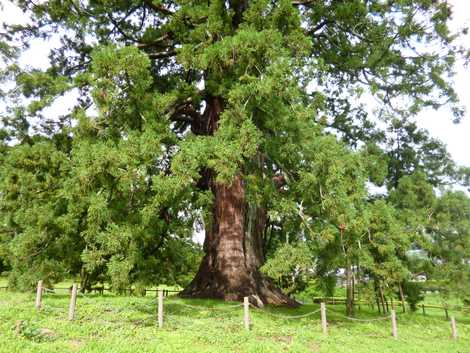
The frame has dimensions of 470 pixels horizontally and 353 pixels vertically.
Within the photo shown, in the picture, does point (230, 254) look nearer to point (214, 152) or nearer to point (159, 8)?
point (214, 152)

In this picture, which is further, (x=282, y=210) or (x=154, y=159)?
(x=282, y=210)

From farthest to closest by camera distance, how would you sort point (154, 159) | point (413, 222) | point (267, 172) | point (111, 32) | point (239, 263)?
point (413, 222) < point (111, 32) < point (239, 263) < point (267, 172) < point (154, 159)

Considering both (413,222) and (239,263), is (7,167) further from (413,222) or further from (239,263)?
(413,222)

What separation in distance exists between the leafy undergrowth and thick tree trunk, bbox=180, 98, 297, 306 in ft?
2.72

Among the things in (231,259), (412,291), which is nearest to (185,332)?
(231,259)

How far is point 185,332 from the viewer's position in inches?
291

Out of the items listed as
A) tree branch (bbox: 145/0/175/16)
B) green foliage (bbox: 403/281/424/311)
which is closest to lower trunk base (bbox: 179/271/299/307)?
green foliage (bbox: 403/281/424/311)

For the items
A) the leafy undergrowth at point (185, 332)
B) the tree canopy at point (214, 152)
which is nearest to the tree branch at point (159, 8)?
the tree canopy at point (214, 152)

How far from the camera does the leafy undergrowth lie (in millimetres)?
6117

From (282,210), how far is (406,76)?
6.87 metres

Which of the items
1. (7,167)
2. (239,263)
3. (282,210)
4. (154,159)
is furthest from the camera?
(239,263)

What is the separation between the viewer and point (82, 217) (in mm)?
10531

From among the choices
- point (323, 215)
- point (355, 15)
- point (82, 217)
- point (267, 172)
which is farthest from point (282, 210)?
point (355, 15)

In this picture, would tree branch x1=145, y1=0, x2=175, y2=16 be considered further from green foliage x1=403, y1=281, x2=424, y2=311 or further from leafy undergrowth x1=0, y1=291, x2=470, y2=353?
green foliage x1=403, y1=281, x2=424, y2=311
